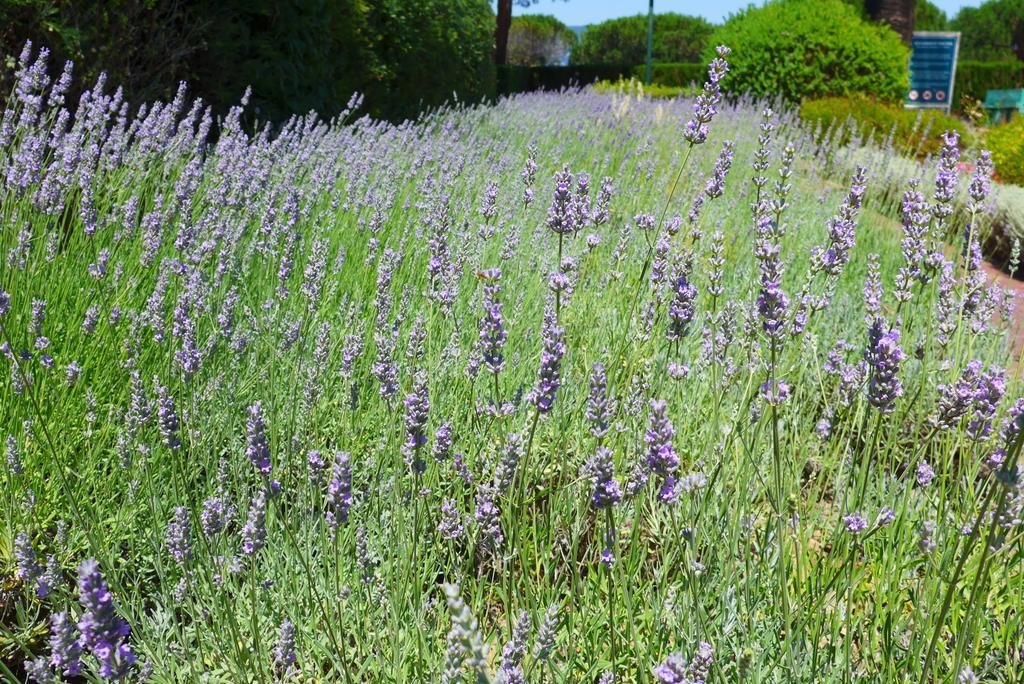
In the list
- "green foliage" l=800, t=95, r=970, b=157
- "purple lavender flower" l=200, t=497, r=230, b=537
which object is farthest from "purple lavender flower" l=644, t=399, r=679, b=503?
"green foliage" l=800, t=95, r=970, b=157

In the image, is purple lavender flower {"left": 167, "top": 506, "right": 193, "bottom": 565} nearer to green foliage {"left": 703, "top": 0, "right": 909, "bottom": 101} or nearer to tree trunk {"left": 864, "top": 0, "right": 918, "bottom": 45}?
green foliage {"left": 703, "top": 0, "right": 909, "bottom": 101}

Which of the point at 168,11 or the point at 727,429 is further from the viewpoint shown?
the point at 168,11

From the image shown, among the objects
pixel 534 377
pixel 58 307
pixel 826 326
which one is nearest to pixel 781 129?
pixel 826 326

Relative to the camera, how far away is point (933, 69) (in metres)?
21.2

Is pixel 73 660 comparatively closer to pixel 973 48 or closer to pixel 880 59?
pixel 880 59

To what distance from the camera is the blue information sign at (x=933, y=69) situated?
20.8 meters

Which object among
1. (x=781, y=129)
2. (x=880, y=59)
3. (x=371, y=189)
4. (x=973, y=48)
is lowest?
(x=371, y=189)

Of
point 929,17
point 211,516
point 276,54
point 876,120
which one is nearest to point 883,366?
point 211,516

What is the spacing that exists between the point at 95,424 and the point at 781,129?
32.2 ft

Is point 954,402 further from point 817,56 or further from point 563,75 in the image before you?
point 563,75

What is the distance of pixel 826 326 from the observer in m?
3.97

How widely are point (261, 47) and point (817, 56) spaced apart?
31.7ft

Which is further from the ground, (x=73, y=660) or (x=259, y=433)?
(x=259, y=433)

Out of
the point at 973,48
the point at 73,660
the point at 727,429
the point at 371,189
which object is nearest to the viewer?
the point at 73,660
